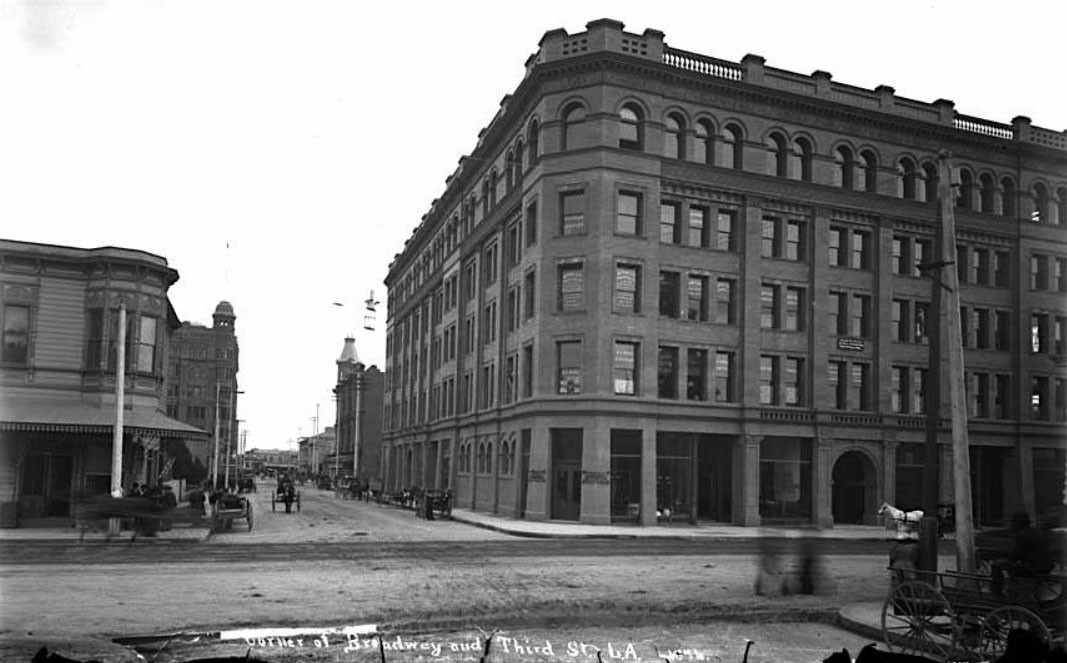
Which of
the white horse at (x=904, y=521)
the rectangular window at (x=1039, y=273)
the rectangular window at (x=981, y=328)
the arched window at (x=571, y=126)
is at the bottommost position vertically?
the white horse at (x=904, y=521)

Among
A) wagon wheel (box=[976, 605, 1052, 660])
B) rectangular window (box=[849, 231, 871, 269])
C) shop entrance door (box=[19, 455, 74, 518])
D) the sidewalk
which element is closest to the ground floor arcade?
the sidewalk

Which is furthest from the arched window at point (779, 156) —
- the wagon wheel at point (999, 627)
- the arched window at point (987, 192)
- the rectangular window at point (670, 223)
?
the wagon wheel at point (999, 627)

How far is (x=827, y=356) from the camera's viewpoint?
1710 inches

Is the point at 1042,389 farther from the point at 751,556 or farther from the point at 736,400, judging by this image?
the point at 751,556

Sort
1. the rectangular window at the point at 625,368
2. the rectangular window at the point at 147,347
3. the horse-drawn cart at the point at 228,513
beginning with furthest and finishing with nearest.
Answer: the rectangular window at the point at 625,368, the horse-drawn cart at the point at 228,513, the rectangular window at the point at 147,347

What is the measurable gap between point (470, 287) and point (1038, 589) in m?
49.5

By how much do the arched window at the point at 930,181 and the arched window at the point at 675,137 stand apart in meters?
12.4

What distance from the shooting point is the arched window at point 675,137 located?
136 feet

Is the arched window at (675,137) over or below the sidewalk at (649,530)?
over

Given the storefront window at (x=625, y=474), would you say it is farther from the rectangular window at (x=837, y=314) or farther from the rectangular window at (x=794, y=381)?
the rectangular window at (x=837, y=314)

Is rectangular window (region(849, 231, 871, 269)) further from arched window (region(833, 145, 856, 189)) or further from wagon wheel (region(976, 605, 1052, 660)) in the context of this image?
wagon wheel (region(976, 605, 1052, 660))

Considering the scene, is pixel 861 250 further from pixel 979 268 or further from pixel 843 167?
pixel 979 268

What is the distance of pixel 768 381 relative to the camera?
141 ft

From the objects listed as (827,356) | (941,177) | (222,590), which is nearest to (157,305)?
(222,590)
